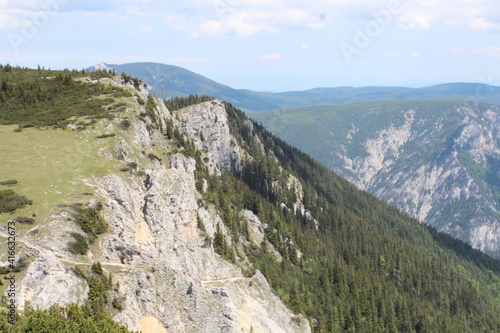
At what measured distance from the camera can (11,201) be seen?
55.4 metres

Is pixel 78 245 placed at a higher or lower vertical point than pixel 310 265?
higher

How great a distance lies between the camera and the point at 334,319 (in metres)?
121

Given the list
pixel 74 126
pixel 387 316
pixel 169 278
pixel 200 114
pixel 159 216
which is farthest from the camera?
pixel 200 114

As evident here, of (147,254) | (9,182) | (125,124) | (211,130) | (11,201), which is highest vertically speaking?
(125,124)

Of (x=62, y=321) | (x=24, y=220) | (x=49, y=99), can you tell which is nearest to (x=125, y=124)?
(x=49, y=99)

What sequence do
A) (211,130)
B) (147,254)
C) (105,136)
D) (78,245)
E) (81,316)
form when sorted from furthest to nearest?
(211,130) < (105,136) < (147,254) < (78,245) < (81,316)

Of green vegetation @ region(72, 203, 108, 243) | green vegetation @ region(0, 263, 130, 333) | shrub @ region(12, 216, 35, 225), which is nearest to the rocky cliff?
green vegetation @ region(72, 203, 108, 243)

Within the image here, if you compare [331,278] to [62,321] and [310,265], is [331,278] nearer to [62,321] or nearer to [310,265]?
[310,265]

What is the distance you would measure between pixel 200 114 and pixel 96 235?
469 feet

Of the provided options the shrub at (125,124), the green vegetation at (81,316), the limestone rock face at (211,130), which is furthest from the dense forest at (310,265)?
the green vegetation at (81,316)

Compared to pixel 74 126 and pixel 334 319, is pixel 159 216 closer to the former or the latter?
pixel 74 126

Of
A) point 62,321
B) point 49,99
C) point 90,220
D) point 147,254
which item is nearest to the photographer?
point 62,321

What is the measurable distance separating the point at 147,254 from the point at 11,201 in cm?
1992

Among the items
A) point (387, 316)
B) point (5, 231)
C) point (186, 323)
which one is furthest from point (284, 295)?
point (5, 231)
